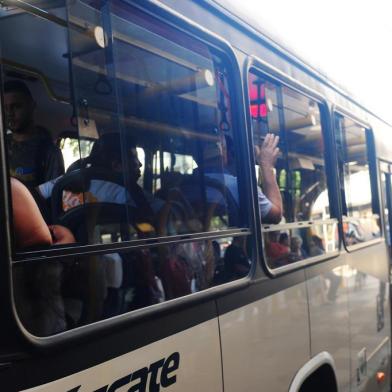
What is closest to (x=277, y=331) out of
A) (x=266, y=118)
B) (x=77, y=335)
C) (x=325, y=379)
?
→ (x=325, y=379)

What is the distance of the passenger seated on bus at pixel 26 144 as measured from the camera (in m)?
1.41

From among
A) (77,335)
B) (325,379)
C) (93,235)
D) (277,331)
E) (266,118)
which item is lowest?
Result: (325,379)

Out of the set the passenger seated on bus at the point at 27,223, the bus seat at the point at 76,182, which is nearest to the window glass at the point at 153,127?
the bus seat at the point at 76,182

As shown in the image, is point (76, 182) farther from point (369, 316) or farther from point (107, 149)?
point (369, 316)

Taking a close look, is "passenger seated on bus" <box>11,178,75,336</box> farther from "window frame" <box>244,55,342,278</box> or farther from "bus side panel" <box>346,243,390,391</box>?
"bus side panel" <box>346,243,390,391</box>

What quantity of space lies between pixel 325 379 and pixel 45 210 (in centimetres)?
220

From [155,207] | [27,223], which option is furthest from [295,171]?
[27,223]

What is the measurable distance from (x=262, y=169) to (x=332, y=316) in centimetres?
116

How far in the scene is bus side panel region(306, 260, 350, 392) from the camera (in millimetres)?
2850

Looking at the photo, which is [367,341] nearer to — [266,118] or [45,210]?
[266,118]

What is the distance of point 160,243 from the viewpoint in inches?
68.2

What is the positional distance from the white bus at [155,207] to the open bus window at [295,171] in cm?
1

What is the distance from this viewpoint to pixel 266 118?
2621mm

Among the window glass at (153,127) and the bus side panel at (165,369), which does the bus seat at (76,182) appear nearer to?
the window glass at (153,127)
